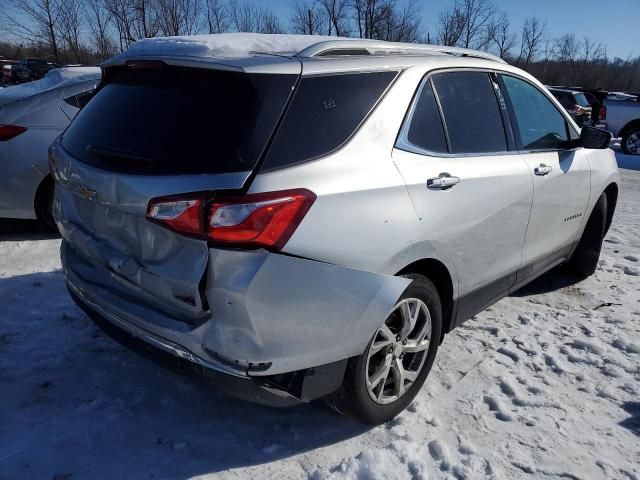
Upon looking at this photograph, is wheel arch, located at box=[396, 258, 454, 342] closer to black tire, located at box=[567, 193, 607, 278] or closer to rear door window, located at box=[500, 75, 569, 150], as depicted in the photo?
rear door window, located at box=[500, 75, 569, 150]

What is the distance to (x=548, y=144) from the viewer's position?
12.3 feet

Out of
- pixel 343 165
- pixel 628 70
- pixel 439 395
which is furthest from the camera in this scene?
pixel 628 70

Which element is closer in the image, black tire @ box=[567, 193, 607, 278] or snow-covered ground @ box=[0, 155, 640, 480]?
snow-covered ground @ box=[0, 155, 640, 480]

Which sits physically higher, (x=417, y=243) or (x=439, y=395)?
(x=417, y=243)

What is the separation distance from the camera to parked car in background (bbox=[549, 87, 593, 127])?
14.9 metres

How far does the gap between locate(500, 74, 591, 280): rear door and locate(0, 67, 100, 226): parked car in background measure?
3744 millimetres

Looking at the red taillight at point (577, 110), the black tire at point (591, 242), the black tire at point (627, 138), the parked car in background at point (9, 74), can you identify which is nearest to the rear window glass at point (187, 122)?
the black tire at point (591, 242)

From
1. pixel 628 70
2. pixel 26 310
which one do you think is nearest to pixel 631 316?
pixel 26 310

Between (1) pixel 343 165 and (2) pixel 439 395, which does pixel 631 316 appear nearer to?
(2) pixel 439 395

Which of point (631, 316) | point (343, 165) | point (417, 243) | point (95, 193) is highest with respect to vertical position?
point (343, 165)

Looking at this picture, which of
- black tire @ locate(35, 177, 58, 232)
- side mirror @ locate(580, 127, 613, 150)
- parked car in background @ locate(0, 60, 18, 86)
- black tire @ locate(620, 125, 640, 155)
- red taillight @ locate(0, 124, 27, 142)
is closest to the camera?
side mirror @ locate(580, 127, 613, 150)

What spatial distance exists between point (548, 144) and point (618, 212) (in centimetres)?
443

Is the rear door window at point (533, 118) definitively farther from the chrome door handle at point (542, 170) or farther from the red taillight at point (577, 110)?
the red taillight at point (577, 110)

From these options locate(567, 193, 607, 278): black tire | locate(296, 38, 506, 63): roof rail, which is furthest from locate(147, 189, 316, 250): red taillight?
locate(567, 193, 607, 278): black tire
